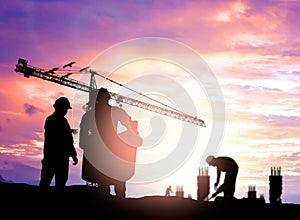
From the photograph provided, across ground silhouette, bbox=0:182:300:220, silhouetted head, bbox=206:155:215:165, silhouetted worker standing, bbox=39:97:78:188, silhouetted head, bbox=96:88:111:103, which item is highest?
silhouetted head, bbox=96:88:111:103

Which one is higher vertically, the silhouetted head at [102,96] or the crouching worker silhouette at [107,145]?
the silhouetted head at [102,96]

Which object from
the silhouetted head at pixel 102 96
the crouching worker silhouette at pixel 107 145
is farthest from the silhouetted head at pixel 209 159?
the silhouetted head at pixel 102 96

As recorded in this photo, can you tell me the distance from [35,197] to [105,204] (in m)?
1.86

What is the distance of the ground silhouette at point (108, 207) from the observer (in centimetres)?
1491

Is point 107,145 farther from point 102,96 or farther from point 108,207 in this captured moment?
point 108,207

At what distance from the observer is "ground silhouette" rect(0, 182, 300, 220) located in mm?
14914

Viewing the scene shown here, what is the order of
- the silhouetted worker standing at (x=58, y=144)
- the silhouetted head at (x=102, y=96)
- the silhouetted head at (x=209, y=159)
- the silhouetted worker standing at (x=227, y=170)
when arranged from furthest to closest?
the silhouetted worker standing at (x=227, y=170), the silhouetted head at (x=209, y=159), the silhouetted head at (x=102, y=96), the silhouetted worker standing at (x=58, y=144)

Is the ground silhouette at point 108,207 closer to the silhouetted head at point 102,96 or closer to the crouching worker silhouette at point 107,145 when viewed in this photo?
the crouching worker silhouette at point 107,145

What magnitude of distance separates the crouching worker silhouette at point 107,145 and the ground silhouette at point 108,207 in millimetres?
553

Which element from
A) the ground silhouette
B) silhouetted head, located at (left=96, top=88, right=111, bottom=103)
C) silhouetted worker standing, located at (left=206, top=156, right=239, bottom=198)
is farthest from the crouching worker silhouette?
silhouetted worker standing, located at (left=206, top=156, right=239, bottom=198)

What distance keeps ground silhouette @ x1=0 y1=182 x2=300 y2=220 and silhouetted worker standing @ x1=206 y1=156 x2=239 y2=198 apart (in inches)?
71.2

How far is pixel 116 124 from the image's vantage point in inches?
669

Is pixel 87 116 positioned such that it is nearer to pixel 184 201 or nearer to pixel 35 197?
pixel 35 197

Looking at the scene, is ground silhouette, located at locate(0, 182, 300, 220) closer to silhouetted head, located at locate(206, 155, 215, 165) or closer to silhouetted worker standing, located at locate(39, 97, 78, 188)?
silhouetted worker standing, located at locate(39, 97, 78, 188)
